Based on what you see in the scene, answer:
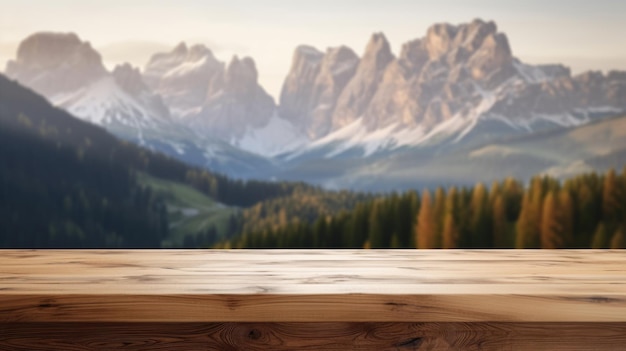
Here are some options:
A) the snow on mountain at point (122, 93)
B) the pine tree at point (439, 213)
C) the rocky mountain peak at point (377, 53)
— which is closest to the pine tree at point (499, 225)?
the pine tree at point (439, 213)

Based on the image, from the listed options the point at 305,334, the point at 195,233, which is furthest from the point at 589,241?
the point at 305,334

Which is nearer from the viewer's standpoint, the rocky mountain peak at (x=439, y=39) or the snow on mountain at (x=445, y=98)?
the rocky mountain peak at (x=439, y=39)

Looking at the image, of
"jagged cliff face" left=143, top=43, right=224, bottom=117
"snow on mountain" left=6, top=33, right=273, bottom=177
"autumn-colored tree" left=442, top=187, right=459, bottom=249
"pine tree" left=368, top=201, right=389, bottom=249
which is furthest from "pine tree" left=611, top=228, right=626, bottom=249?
"jagged cliff face" left=143, top=43, right=224, bottom=117

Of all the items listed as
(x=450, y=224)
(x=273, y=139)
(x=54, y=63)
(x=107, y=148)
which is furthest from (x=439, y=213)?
(x=54, y=63)

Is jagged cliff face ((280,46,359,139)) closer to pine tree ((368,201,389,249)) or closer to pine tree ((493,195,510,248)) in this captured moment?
pine tree ((368,201,389,249))

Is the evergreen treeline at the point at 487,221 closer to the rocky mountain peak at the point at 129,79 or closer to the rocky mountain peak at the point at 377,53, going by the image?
the rocky mountain peak at the point at 377,53

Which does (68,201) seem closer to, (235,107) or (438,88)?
(235,107)

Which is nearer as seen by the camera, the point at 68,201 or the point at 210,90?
the point at 68,201

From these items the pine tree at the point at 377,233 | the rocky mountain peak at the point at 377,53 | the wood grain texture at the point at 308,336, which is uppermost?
the rocky mountain peak at the point at 377,53
